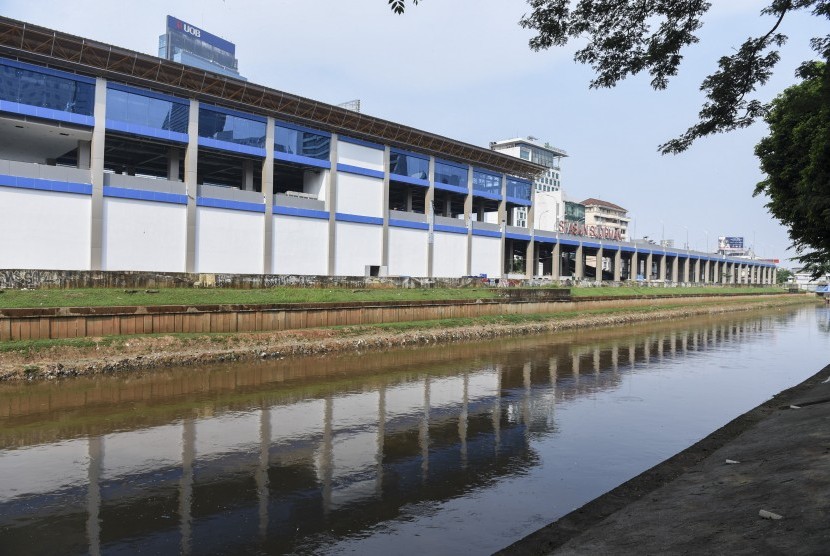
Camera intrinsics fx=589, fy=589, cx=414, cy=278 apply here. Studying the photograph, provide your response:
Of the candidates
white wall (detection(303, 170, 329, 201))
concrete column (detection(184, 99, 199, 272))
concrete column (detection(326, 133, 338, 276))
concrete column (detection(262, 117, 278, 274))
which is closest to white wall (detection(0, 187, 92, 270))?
concrete column (detection(184, 99, 199, 272))

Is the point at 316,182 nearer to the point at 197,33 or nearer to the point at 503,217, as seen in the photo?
the point at 503,217

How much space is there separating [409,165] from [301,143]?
14313mm

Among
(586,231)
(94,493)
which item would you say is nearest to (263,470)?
(94,493)

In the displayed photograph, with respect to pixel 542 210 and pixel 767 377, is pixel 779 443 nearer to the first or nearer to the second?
pixel 767 377

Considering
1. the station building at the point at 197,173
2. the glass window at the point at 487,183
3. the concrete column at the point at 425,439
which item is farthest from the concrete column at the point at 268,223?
the glass window at the point at 487,183

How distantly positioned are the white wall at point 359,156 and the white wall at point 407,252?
21.3 feet

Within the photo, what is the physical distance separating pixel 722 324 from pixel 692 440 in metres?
56.1

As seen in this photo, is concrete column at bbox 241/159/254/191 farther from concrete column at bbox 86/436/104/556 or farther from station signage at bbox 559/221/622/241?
station signage at bbox 559/221/622/241

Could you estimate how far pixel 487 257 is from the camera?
7094 cm

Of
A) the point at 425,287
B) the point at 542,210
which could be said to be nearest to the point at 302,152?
the point at 425,287

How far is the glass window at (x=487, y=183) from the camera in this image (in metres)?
72.1

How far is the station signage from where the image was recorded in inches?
3476

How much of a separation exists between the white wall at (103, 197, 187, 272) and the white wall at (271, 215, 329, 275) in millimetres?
8029

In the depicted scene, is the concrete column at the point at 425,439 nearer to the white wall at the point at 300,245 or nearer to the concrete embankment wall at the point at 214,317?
the concrete embankment wall at the point at 214,317
